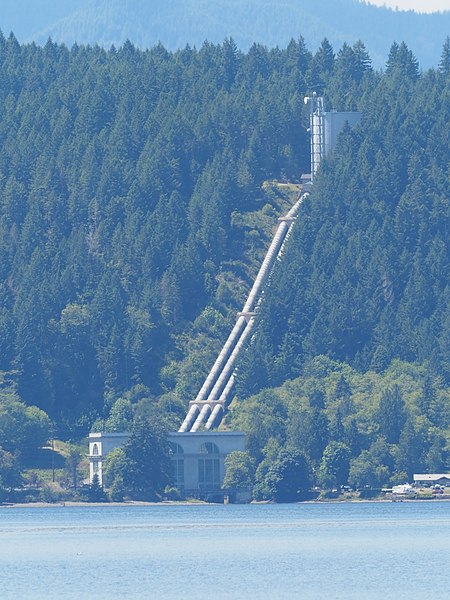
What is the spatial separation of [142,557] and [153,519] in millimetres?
43294

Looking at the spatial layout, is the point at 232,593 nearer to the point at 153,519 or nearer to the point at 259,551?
the point at 259,551

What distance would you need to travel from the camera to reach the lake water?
112 m

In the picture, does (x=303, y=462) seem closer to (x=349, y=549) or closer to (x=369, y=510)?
(x=369, y=510)

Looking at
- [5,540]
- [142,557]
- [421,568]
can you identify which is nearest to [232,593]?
[421,568]

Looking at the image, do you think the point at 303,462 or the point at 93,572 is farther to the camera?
the point at 303,462

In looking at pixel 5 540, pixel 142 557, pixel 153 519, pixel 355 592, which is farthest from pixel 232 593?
pixel 153 519

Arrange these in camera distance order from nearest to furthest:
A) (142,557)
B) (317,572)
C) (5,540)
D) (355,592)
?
(355,592) → (317,572) → (142,557) → (5,540)

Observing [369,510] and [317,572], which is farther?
[369,510]

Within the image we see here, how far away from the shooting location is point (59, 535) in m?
156

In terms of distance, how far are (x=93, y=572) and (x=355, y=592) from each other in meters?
18.5

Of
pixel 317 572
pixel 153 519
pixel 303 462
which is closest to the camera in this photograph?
pixel 317 572

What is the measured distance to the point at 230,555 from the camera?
132m

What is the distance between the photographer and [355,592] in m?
109

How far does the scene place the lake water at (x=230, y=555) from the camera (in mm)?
112062
